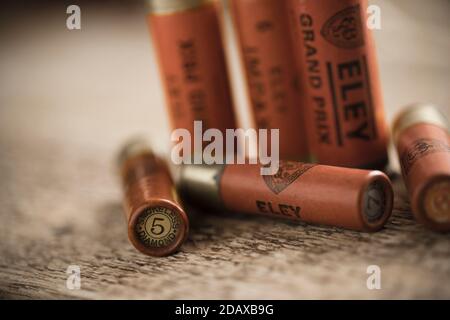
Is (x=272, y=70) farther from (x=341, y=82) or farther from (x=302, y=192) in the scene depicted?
(x=302, y=192)

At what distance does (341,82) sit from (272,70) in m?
0.23

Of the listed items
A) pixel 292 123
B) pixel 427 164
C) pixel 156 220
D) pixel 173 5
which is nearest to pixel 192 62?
pixel 173 5

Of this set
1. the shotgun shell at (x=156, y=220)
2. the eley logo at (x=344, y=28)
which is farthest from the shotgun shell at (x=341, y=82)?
the shotgun shell at (x=156, y=220)

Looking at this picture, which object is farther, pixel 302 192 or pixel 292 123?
pixel 292 123

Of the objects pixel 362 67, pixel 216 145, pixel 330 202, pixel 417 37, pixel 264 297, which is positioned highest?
pixel 417 37

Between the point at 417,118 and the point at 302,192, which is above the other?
the point at 417,118

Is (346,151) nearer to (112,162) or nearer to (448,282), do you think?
(448,282)

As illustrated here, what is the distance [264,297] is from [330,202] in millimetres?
237

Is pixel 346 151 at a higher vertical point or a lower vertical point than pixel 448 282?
higher

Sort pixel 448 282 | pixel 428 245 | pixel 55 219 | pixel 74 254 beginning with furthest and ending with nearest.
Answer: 1. pixel 55 219
2. pixel 74 254
3. pixel 428 245
4. pixel 448 282

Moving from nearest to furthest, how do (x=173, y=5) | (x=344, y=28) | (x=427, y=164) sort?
(x=427, y=164), (x=344, y=28), (x=173, y=5)

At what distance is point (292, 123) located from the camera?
1508mm

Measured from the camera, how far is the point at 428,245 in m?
1.03

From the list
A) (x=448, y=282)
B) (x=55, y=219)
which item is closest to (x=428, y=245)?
(x=448, y=282)
